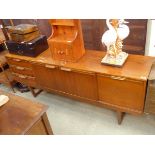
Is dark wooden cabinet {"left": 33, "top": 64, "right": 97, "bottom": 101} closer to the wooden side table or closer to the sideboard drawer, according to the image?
the sideboard drawer

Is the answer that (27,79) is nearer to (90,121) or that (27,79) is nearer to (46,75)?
(46,75)

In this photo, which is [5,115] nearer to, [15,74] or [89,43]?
[15,74]

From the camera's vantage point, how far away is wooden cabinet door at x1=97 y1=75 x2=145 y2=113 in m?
1.52

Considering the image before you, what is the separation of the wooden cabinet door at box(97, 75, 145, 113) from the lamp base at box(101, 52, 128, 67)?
5.4 inches

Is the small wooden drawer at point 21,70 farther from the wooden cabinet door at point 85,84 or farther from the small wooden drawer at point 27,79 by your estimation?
the wooden cabinet door at point 85,84

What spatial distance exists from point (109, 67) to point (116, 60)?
9cm

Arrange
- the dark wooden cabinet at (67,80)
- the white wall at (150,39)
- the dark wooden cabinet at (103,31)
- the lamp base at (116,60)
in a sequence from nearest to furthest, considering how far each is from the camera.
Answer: the lamp base at (116,60), the dark wooden cabinet at (67,80), the white wall at (150,39), the dark wooden cabinet at (103,31)

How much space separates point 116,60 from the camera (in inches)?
64.7

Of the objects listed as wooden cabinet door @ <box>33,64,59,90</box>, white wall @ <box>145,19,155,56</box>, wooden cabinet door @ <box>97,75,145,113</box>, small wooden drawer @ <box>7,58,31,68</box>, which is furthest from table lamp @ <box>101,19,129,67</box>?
small wooden drawer @ <box>7,58,31,68</box>

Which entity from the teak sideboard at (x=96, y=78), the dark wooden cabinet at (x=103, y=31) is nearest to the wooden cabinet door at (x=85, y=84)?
the teak sideboard at (x=96, y=78)

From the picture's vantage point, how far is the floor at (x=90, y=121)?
→ 1.86 m

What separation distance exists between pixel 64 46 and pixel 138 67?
2.41 ft

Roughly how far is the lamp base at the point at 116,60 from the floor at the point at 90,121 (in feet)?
2.32
